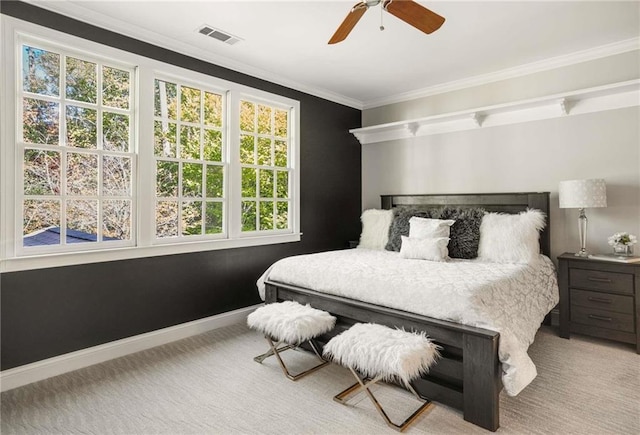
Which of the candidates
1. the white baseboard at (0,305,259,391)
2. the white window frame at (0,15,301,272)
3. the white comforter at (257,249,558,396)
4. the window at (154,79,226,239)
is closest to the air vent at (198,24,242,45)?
the white window frame at (0,15,301,272)

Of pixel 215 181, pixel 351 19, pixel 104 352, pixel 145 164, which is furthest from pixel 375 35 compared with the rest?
pixel 104 352

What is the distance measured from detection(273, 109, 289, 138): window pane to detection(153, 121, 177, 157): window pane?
126 centimetres

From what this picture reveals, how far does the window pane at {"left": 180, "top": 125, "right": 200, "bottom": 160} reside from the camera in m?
3.52

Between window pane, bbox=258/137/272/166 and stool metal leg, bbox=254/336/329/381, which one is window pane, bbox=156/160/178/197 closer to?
window pane, bbox=258/137/272/166

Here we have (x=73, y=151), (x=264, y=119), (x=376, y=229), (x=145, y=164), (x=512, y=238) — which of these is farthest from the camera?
(x=376, y=229)

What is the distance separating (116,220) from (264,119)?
1952 millimetres

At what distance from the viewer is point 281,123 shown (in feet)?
14.5

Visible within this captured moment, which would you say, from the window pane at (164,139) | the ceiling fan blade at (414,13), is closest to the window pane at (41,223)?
the window pane at (164,139)

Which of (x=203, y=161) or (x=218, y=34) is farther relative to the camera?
(x=203, y=161)

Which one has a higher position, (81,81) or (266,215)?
(81,81)

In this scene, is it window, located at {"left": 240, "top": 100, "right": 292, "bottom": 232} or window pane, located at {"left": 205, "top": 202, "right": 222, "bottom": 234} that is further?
window, located at {"left": 240, "top": 100, "right": 292, "bottom": 232}

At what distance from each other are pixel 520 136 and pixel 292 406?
3.56 meters

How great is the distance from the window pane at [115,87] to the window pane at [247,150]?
120cm

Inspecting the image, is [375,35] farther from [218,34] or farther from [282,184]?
[282,184]
